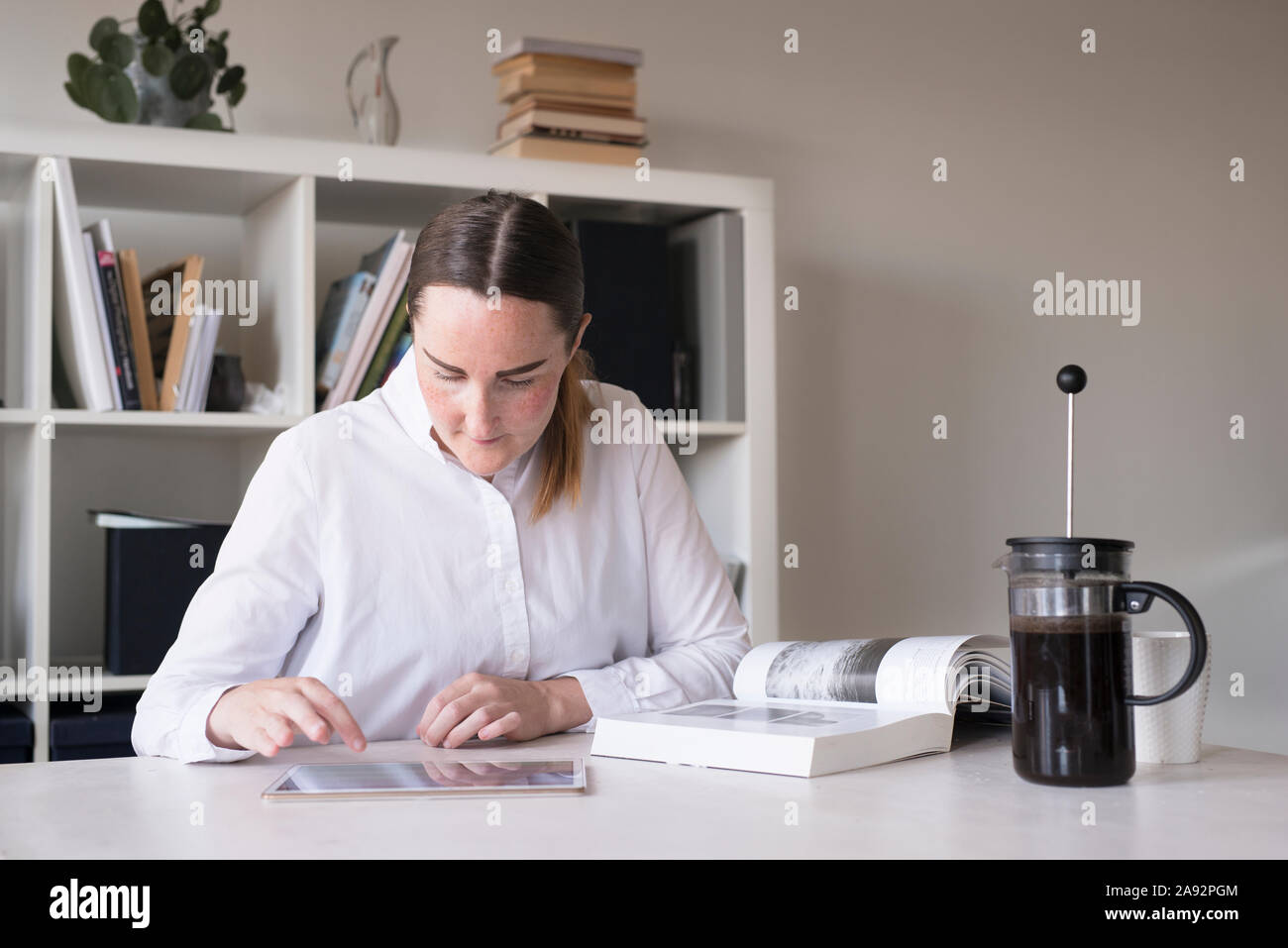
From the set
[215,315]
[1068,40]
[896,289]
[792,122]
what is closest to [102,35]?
[215,315]

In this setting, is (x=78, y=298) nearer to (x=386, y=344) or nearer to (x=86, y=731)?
(x=386, y=344)

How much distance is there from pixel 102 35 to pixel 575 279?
1.13m

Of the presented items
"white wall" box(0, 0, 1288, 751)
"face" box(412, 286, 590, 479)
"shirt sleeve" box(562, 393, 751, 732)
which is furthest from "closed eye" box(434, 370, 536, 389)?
"white wall" box(0, 0, 1288, 751)

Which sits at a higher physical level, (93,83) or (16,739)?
(93,83)

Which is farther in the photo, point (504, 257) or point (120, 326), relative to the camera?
point (120, 326)

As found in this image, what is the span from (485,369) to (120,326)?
921 mm

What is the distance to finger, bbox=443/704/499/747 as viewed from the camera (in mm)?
1200

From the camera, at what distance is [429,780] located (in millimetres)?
984

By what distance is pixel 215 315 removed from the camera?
6.85 ft

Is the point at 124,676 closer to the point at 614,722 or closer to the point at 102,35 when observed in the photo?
the point at 102,35

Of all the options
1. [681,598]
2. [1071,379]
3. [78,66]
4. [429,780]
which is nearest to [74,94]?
[78,66]

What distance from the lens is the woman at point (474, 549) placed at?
1.37 meters
